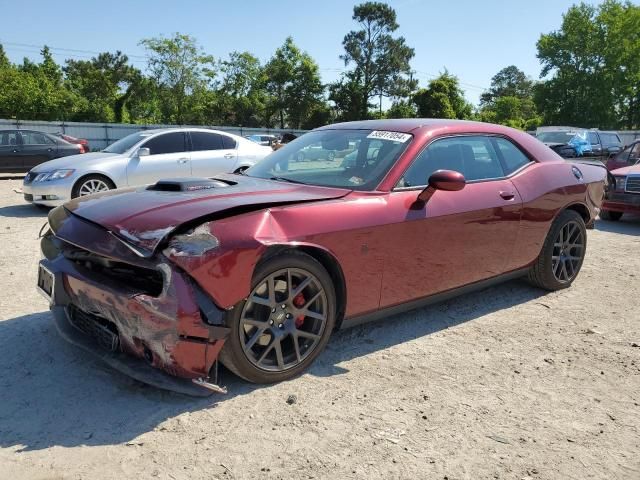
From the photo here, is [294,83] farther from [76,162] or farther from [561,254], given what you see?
[561,254]

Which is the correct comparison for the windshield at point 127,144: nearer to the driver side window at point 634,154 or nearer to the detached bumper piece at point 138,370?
the detached bumper piece at point 138,370

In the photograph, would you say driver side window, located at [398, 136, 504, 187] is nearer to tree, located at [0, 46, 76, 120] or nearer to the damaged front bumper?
the damaged front bumper

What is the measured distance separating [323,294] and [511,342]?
1586mm

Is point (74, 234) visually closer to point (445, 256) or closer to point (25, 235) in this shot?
point (445, 256)

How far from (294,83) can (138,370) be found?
51.8m

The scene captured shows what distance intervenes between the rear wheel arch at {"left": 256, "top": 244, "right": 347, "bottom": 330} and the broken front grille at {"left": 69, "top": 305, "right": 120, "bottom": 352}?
920mm

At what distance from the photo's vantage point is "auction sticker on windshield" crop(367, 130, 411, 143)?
3.85 metres

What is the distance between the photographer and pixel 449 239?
3.80 meters

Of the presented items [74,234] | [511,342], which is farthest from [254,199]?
[511,342]

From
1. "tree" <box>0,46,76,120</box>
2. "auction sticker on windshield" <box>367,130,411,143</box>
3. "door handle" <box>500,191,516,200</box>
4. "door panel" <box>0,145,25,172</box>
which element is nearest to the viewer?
"auction sticker on windshield" <box>367,130,411,143</box>

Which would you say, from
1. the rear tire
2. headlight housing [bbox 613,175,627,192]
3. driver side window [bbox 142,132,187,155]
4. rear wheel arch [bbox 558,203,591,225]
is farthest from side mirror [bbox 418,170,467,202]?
the rear tire

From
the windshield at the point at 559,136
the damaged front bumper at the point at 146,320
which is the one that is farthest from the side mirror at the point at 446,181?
the windshield at the point at 559,136

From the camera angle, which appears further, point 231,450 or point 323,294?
point 323,294

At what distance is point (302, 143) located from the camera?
14.6ft
